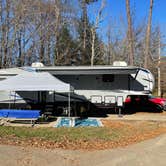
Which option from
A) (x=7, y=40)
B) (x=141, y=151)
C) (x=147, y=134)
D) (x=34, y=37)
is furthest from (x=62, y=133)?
(x=34, y=37)

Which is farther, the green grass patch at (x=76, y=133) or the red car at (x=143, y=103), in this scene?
the red car at (x=143, y=103)

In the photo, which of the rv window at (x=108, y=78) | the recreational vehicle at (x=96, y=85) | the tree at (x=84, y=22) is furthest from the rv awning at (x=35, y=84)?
the tree at (x=84, y=22)

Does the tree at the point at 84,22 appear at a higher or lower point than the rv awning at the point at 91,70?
higher

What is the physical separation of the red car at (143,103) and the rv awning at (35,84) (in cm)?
529

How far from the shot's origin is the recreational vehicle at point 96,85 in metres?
20.2

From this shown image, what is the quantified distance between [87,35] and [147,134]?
33013 millimetres

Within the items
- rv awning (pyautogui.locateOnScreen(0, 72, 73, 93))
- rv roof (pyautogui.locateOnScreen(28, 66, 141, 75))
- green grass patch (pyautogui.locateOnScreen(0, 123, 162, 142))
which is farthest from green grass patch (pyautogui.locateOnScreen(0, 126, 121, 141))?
rv roof (pyautogui.locateOnScreen(28, 66, 141, 75))

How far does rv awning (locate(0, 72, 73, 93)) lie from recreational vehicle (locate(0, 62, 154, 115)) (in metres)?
1.91

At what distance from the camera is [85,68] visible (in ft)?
65.0

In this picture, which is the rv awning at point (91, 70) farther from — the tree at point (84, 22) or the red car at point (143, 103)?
the tree at point (84, 22)

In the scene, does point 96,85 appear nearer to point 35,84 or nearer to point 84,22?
point 35,84

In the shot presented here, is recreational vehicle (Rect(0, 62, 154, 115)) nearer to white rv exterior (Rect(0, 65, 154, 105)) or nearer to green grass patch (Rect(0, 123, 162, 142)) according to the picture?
white rv exterior (Rect(0, 65, 154, 105))

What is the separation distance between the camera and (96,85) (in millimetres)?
20703

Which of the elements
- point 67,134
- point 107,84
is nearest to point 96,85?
point 107,84
